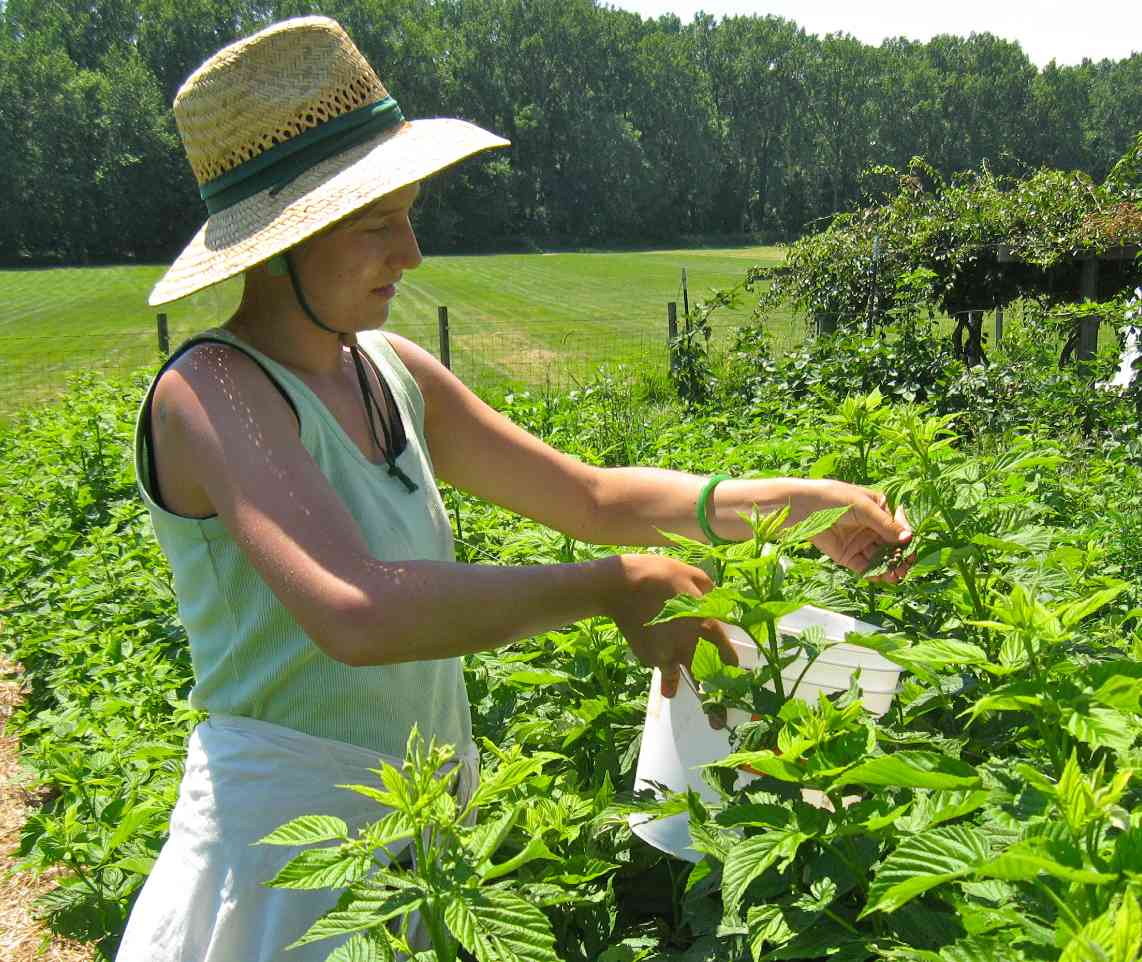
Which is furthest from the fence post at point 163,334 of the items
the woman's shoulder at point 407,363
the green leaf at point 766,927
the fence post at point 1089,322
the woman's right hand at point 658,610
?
the green leaf at point 766,927

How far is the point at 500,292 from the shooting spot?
109ft

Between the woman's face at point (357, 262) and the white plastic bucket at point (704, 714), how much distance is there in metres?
0.67

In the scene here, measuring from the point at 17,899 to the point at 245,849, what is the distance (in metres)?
2.34

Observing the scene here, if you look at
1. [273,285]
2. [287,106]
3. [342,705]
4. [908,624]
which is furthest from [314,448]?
[908,624]

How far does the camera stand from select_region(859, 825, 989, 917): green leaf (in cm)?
97

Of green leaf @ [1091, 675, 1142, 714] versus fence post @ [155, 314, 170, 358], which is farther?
fence post @ [155, 314, 170, 358]

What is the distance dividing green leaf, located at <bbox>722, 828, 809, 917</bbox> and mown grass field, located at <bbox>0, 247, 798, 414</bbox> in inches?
41.0

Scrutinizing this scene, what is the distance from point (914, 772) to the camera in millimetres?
1042

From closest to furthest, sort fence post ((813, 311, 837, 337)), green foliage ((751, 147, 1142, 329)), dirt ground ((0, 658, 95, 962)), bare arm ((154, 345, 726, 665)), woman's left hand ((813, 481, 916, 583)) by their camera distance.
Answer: bare arm ((154, 345, 726, 665))
woman's left hand ((813, 481, 916, 583))
dirt ground ((0, 658, 95, 962))
green foliage ((751, 147, 1142, 329))
fence post ((813, 311, 837, 337))

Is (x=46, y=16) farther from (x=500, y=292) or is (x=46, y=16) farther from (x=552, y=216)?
(x=500, y=292)

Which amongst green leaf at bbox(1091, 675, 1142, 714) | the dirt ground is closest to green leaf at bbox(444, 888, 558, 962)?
green leaf at bbox(1091, 675, 1142, 714)

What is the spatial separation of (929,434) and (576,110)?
7399 centimetres

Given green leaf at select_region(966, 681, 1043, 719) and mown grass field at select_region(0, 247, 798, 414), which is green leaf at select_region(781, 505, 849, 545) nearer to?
green leaf at select_region(966, 681, 1043, 719)

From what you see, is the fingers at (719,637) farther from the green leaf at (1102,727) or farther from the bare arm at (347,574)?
the green leaf at (1102,727)
